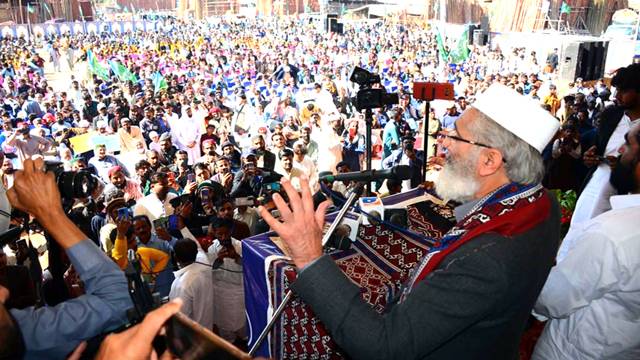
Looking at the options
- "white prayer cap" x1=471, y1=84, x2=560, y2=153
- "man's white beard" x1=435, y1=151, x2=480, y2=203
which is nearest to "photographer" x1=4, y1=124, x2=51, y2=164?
"man's white beard" x1=435, y1=151, x2=480, y2=203

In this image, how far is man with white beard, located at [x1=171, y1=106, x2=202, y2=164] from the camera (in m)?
7.75

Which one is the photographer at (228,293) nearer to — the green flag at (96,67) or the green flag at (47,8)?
the green flag at (96,67)

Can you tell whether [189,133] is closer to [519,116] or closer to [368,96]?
[368,96]

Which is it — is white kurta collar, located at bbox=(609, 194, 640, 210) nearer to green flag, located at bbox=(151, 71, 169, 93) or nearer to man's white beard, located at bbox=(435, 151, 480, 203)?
man's white beard, located at bbox=(435, 151, 480, 203)

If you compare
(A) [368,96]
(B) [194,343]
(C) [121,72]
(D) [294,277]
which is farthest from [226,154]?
(C) [121,72]

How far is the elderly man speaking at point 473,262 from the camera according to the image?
3.39 ft

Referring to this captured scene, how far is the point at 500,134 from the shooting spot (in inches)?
51.4

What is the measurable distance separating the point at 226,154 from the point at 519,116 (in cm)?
488

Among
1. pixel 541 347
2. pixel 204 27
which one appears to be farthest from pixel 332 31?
pixel 541 347

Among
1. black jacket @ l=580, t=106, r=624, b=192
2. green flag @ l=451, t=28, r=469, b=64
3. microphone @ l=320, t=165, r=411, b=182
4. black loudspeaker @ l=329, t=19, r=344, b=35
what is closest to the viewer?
microphone @ l=320, t=165, r=411, b=182

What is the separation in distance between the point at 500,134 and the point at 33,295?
241 cm

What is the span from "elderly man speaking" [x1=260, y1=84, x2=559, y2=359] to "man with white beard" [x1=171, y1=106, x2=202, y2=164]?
268 inches

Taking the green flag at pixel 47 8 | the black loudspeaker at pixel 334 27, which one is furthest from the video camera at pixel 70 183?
the black loudspeaker at pixel 334 27

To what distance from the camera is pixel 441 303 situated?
1.04 metres
